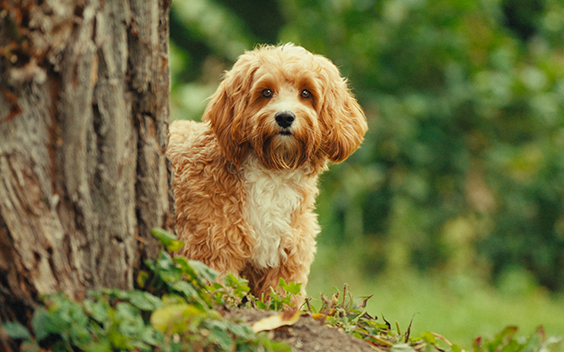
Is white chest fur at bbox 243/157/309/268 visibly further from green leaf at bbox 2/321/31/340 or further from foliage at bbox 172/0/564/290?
foliage at bbox 172/0/564/290

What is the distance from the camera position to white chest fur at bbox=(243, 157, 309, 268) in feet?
12.1

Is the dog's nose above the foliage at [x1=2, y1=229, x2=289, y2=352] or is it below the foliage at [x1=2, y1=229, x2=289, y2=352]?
above

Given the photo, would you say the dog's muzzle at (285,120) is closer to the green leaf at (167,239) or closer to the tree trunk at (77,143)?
the tree trunk at (77,143)

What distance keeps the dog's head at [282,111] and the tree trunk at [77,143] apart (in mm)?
1275

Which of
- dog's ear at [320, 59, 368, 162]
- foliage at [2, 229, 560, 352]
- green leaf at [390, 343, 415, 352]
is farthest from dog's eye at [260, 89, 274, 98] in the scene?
green leaf at [390, 343, 415, 352]

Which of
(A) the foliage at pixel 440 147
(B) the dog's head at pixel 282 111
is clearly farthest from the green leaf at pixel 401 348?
(A) the foliage at pixel 440 147

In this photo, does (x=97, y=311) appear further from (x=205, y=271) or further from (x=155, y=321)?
(x=205, y=271)

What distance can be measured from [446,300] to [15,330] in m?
7.04

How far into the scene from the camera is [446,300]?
27.2 feet

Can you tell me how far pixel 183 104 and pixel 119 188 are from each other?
655 cm

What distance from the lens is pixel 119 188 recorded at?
228 cm

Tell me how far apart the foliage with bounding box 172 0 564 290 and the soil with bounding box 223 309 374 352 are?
618 cm

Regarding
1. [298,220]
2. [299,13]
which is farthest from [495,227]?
[298,220]

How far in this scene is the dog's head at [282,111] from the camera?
144 inches
